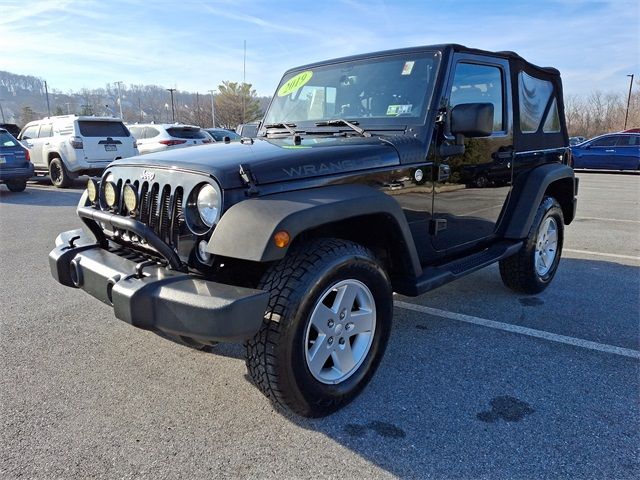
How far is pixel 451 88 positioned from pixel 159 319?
2415mm

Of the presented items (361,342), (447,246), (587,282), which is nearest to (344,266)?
(361,342)

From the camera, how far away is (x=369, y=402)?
2648 mm

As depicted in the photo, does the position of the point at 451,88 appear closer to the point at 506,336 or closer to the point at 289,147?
the point at 289,147

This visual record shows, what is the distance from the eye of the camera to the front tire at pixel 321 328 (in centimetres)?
223

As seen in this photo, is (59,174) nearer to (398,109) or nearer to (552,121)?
(398,109)

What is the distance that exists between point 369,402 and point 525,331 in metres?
1.59

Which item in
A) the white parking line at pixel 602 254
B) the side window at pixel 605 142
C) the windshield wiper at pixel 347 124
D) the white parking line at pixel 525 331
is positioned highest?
the side window at pixel 605 142

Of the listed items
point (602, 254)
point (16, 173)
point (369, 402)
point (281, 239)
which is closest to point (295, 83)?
point (281, 239)

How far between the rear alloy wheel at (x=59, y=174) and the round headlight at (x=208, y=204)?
11.6 meters

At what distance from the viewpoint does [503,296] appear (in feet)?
14.4

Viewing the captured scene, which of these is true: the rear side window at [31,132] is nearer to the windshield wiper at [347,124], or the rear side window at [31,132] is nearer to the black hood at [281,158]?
the black hood at [281,158]

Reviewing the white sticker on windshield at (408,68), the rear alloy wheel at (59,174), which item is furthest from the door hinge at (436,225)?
the rear alloy wheel at (59,174)

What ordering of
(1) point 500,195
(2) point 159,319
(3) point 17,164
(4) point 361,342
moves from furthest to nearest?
(3) point 17,164, (1) point 500,195, (4) point 361,342, (2) point 159,319

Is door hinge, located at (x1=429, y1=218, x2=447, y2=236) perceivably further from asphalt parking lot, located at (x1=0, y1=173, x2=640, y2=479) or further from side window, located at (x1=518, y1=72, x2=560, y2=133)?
side window, located at (x1=518, y1=72, x2=560, y2=133)
